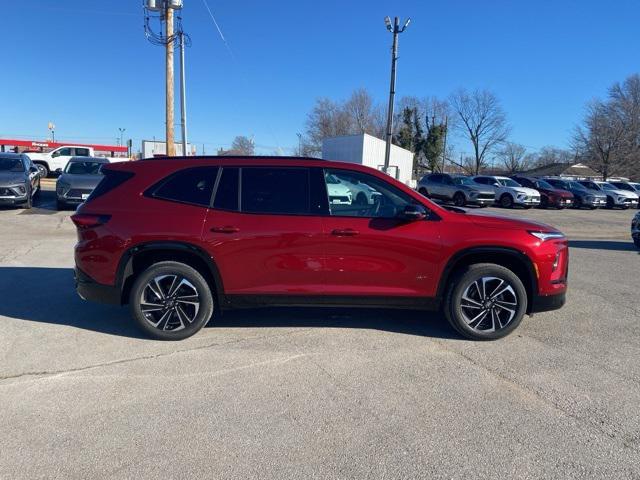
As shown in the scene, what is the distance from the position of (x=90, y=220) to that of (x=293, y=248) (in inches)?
77.6

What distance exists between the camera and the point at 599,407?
11.2ft

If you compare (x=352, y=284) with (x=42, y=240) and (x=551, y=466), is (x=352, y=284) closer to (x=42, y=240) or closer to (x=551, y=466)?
(x=551, y=466)

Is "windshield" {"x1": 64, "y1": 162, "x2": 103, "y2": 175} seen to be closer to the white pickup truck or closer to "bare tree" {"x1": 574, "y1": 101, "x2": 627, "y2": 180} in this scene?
the white pickup truck

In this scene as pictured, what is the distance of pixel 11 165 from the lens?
15469 mm

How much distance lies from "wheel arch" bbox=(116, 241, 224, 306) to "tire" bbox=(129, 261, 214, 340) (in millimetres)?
92

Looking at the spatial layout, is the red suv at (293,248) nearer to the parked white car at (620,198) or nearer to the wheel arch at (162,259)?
the wheel arch at (162,259)

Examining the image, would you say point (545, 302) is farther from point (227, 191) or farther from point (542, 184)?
point (542, 184)

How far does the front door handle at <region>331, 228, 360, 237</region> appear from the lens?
4449 mm

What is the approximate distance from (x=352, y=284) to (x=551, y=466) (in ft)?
7.46

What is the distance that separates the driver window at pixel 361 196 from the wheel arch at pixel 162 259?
1301 mm

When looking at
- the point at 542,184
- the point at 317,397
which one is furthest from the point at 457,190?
the point at 317,397

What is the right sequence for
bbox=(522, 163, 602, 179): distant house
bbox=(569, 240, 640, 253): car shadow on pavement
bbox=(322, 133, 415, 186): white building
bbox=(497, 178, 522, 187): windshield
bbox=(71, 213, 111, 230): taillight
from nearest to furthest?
1. bbox=(71, 213, 111, 230): taillight
2. bbox=(569, 240, 640, 253): car shadow on pavement
3. bbox=(497, 178, 522, 187): windshield
4. bbox=(322, 133, 415, 186): white building
5. bbox=(522, 163, 602, 179): distant house

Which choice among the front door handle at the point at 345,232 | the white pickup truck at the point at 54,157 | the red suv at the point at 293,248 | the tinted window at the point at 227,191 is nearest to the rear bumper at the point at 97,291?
the red suv at the point at 293,248

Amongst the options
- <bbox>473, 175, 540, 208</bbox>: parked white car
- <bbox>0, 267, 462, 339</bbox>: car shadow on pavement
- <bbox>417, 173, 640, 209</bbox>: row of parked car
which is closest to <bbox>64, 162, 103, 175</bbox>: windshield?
<bbox>0, 267, 462, 339</bbox>: car shadow on pavement
